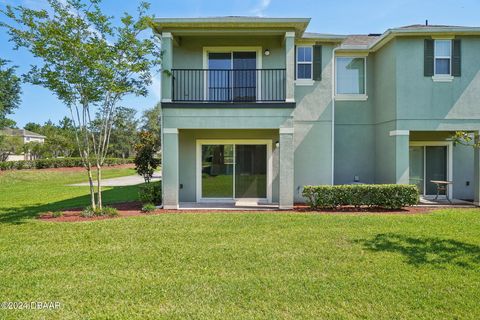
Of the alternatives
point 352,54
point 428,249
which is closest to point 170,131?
point 428,249

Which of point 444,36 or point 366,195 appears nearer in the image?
point 366,195

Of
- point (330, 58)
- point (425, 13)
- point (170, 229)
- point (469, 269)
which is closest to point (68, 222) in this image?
point (170, 229)

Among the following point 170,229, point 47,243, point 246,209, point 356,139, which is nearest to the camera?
point 47,243

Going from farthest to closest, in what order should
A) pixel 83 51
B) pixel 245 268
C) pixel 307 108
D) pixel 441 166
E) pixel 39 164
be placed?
pixel 39 164 → pixel 441 166 → pixel 307 108 → pixel 83 51 → pixel 245 268

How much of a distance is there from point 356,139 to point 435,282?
30.6 feet

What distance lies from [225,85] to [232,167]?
11.4 ft

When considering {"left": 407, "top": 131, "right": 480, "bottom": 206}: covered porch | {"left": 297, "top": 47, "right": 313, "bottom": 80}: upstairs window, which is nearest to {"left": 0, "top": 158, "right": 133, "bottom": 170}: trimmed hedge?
{"left": 297, "top": 47, "right": 313, "bottom": 80}: upstairs window

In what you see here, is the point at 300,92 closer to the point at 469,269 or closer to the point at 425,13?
the point at 425,13

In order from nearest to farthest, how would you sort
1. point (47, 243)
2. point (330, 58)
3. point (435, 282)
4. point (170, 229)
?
point (435, 282), point (47, 243), point (170, 229), point (330, 58)

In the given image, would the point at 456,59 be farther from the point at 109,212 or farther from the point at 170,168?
the point at 109,212

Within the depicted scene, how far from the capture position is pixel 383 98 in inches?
488

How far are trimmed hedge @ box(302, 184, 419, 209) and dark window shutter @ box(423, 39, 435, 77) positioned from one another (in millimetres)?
4759

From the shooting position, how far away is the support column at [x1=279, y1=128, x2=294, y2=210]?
1041 cm

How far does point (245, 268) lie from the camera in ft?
17.2
